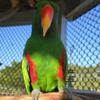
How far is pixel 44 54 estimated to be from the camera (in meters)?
1.20

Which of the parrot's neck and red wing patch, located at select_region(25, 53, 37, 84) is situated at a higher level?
the parrot's neck

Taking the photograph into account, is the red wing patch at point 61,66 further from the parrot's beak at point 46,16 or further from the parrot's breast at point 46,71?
the parrot's beak at point 46,16

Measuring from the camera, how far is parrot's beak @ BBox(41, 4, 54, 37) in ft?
3.88

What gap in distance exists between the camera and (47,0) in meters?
1.28

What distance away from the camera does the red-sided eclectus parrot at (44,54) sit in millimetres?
1168

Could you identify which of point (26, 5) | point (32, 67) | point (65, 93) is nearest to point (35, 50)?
point (32, 67)

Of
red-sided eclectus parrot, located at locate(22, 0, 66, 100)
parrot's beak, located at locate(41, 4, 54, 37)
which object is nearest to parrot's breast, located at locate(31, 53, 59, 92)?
red-sided eclectus parrot, located at locate(22, 0, 66, 100)

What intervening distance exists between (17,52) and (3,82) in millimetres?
168

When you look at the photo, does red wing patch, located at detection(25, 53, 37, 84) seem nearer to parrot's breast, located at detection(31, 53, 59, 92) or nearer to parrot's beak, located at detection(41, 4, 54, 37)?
parrot's breast, located at detection(31, 53, 59, 92)

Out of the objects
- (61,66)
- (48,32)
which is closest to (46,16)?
(48,32)

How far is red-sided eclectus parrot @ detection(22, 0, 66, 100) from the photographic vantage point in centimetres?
117

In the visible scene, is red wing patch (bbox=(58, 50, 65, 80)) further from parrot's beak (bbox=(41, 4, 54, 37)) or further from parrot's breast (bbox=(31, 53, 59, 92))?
parrot's beak (bbox=(41, 4, 54, 37))

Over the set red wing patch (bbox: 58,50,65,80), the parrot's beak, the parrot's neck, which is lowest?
red wing patch (bbox: 58,50,65,80)

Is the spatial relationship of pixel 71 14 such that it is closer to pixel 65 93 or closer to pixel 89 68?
pixel 89 68
